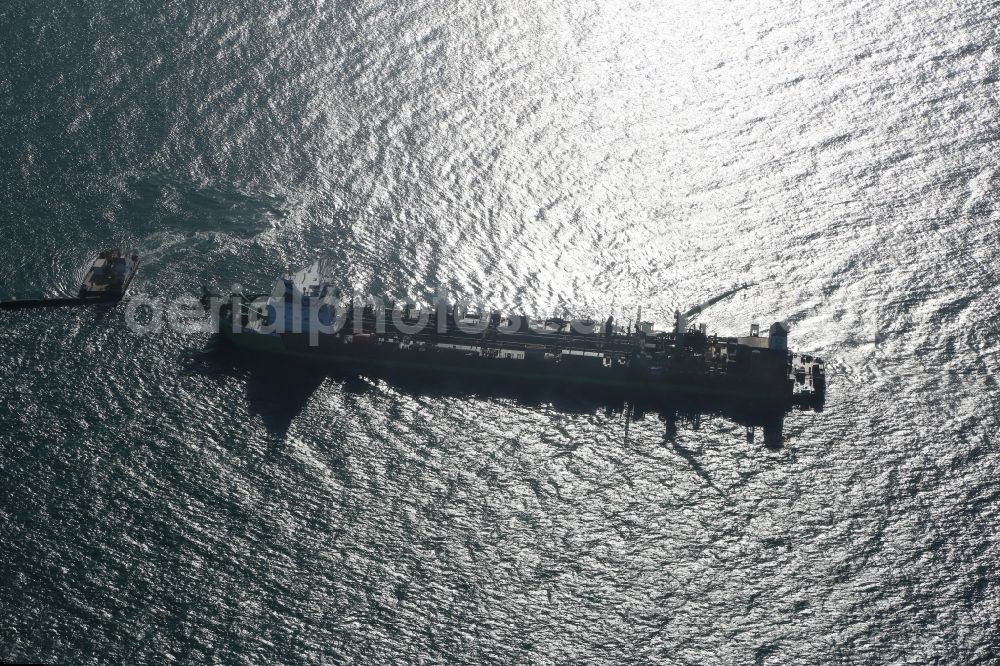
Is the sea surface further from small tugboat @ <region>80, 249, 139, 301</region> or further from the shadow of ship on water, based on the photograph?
small tugboat @ <region>80, 249, 139, 301</region>

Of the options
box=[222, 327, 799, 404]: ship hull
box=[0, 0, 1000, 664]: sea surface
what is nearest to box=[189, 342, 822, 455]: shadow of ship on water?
box=[222, 327, 799, 404]: ship hull

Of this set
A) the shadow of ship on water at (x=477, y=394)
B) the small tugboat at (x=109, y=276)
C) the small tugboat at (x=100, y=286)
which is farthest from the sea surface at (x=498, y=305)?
the small tugboat at (x=109, y=276)

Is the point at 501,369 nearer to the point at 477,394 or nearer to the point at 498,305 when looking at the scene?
the point at 477,394

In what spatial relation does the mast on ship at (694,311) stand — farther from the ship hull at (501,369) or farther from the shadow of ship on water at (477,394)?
the shadow of ship on water at (477,394)

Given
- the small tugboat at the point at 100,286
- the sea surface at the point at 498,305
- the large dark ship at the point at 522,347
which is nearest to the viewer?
the sea surface at the point at 498,305

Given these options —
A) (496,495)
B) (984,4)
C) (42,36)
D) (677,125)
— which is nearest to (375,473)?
(496,495)

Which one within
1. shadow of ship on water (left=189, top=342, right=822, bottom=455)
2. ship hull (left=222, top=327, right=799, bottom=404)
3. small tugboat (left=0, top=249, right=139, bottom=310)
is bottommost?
shadow of ship on water (left=189, top=342, right=822, bottom=455)

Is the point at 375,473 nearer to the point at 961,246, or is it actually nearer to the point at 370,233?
the point at 370,233
